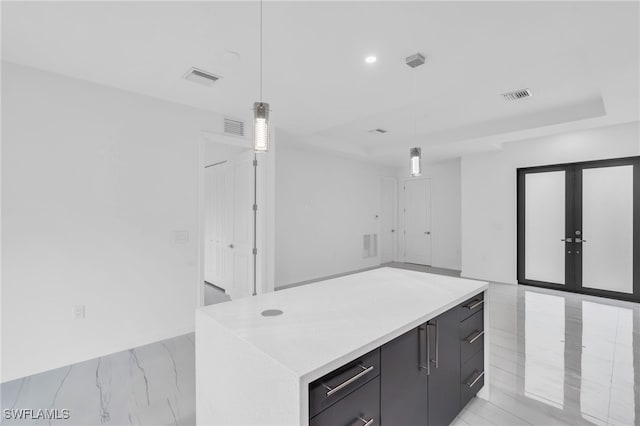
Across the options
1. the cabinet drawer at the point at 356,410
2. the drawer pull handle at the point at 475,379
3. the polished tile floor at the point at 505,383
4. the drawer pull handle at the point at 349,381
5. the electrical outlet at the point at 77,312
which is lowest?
the polished tile floor at the point at 505,383

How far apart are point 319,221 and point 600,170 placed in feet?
15.6

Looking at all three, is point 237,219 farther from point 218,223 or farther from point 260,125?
point 260,125

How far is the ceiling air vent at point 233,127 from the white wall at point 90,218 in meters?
0.38

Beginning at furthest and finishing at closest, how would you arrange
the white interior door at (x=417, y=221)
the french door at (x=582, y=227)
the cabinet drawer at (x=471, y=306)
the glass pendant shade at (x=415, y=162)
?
the white interior door at (x=417, y=221) < the french door at (x=582, y=227) < the glass pendant shade at (x=415, y=162) < the cabinet drawer at (x=471, y=306)

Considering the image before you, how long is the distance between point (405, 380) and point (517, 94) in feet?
11.9

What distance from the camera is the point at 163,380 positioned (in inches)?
97.5

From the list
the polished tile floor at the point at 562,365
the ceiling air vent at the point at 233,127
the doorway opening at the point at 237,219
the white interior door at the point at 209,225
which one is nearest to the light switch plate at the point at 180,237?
the doorway opening at the point at 237,219

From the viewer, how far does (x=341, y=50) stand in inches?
93.6

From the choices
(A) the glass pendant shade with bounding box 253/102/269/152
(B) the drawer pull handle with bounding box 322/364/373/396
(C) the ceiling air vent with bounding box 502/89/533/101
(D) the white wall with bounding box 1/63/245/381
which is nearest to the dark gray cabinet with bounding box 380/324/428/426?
(B) the drawer pull handle with bounding box 322/364/373/396

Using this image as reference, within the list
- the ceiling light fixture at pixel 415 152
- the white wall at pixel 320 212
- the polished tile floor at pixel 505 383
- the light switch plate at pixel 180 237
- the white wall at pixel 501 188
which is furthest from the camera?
the white wall at pixel 320 212

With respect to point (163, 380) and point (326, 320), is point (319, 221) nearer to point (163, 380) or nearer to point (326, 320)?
point (163, 380)

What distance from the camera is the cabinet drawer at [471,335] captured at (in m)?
1.94

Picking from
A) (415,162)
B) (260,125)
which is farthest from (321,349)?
(415,162)

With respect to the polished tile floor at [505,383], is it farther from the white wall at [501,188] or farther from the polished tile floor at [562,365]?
the white wall at [501,188]
